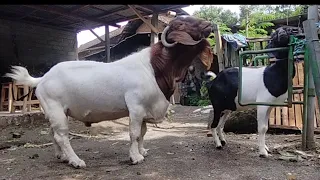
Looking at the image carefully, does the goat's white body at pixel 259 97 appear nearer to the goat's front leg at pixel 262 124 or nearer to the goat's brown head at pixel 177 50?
the goat's front leg at pixel 262 124

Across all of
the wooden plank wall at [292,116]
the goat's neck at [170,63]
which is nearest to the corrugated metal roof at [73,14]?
the wooden plank wall at [292,116]

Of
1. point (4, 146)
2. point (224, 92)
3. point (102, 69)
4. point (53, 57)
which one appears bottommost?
point (4, 146)

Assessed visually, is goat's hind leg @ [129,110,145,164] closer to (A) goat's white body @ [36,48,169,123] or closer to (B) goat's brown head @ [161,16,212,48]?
(A) goat's white body @ [36,48,169,123]

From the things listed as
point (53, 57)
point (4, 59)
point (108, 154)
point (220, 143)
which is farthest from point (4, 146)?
point (53, 57)

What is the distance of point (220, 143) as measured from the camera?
472 cm

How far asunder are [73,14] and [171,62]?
6.33m

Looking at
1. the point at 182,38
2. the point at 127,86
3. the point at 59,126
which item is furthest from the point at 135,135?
the point at 182,38

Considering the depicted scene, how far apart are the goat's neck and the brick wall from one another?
861 centimetres

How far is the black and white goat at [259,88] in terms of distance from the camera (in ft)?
13.6

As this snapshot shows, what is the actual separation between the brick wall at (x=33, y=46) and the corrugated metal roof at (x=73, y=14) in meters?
0.34

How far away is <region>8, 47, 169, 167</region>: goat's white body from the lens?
156 inches

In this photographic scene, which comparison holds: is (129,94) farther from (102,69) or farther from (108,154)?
(108,154)

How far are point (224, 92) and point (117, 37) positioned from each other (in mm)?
12759

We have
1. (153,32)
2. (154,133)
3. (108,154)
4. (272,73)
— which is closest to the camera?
(272,73)
